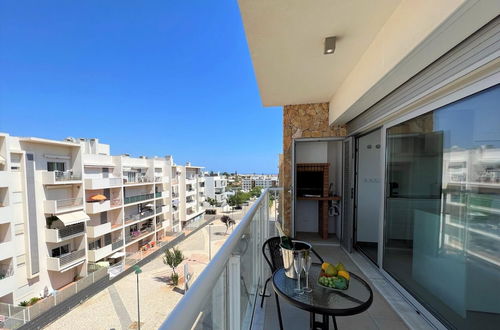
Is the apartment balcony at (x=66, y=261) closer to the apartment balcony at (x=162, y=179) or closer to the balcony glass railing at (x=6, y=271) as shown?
the balcony glass railing at (x=6, y=271)

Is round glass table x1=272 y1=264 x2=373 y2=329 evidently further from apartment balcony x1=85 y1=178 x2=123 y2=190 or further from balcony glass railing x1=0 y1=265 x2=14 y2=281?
apartment balcony x1=85 y1=178 x2=123 y2=190

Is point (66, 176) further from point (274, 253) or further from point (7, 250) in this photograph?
point (274, 253)

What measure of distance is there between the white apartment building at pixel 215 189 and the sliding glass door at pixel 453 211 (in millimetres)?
26748

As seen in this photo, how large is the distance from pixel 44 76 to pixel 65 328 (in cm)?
1770

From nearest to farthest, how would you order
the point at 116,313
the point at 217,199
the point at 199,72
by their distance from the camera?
the point at 116,313
the point at 199,72
the point at 217,199

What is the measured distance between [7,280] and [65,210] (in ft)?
10.1

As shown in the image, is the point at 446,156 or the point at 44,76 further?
the point at 44,76

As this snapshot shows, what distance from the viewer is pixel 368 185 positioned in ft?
11.1

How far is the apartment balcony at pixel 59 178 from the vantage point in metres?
9.13

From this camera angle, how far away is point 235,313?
0.95m

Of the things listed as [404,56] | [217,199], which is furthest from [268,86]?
[217,199]

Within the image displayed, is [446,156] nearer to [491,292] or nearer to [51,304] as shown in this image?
[491,292]

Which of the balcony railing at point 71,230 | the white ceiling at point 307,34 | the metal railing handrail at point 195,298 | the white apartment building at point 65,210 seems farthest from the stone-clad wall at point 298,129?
the balcony railing at point 71,230

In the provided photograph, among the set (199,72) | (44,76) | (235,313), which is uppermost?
(199,72)
